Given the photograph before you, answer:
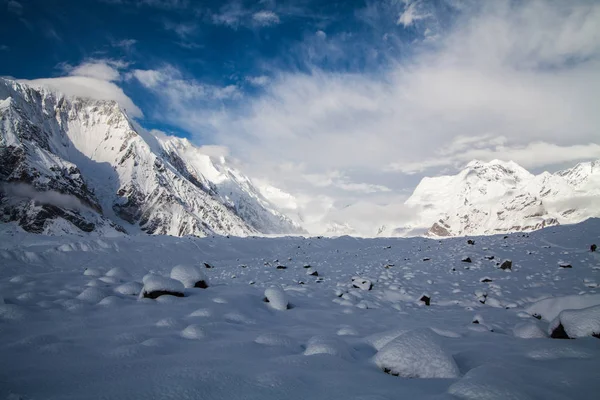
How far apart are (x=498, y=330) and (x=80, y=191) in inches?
8683

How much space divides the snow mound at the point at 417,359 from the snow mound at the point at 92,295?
15.9 ft

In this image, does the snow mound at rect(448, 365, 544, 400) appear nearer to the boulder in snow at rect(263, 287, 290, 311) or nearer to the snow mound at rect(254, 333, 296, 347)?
the snow mound at rect(254, 333, 296, 347)

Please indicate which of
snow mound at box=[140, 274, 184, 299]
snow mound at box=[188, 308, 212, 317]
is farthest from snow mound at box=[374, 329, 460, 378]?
snow mound at box=[140, 274, 184, 299]

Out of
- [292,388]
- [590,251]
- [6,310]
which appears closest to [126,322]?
[6,310]

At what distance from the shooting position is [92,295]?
5.45 meters

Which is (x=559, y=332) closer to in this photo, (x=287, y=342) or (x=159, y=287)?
(x=287, y=342)

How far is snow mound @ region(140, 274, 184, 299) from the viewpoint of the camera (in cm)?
586

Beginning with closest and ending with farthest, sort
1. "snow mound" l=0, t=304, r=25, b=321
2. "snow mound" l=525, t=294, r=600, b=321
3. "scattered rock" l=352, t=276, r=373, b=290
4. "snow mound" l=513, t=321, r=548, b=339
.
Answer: "snow mound" l=0, t=304, r=25, b=321
"snow mound" l=513, t=321, r=548, b=339
"snow mound" l=525, t=294, r=600, b=321
"scattered rock" l=352, t=276, r=373, b=290

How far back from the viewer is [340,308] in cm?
755

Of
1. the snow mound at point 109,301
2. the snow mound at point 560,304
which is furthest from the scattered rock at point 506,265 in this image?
the snow mound at point 109,301

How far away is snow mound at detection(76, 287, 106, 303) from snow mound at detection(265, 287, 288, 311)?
10.3ft

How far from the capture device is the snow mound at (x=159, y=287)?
5855 mm

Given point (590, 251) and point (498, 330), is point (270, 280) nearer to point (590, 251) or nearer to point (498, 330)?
point (498, 330)

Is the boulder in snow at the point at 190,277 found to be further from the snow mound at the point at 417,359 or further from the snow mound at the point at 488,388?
the snow mound at the point at 488,388
